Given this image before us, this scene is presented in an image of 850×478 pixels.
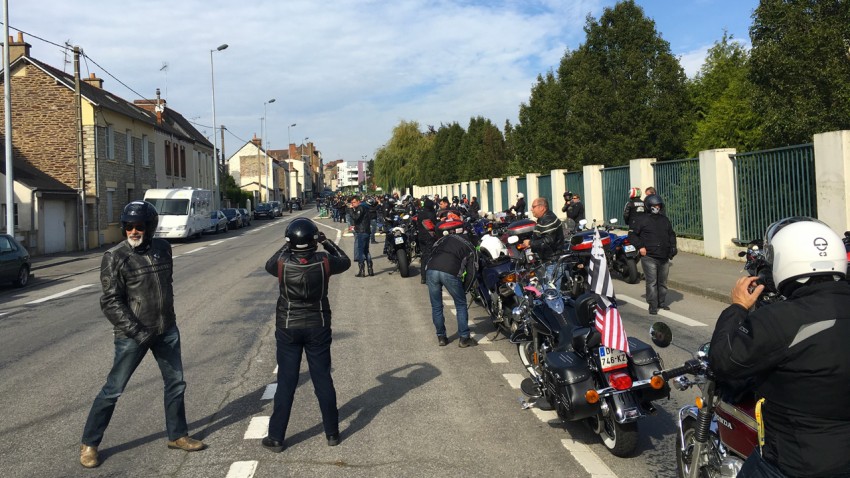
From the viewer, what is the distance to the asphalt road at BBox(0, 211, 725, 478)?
15.2ft

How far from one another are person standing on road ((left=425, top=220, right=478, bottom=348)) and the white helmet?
5645mm

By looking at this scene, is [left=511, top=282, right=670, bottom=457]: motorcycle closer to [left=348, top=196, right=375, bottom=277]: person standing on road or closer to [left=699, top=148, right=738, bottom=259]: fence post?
[left=348, top=196, right=375, bottom=277]: person standing on road

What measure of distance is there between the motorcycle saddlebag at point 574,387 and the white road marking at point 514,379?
168 centimetres

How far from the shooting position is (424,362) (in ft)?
24.5

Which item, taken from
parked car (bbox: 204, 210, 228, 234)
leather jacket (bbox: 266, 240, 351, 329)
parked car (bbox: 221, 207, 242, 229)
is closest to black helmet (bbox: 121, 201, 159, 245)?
leather jacket (bbox: 266, 240, 351, 329)

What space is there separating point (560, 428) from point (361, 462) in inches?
62.2

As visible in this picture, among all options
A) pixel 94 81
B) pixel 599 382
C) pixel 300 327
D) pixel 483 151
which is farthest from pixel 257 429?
pixel 94 81

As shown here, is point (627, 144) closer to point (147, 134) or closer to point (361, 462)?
point (361, 462)

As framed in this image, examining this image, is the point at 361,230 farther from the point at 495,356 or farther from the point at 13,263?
the point at 13,263

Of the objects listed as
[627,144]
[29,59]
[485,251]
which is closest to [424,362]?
[485,251]

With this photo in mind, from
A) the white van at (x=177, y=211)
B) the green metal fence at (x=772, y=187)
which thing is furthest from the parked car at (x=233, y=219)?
the green metal fence at (x=772, y=187)

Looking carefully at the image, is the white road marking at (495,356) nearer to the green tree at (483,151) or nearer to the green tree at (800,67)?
→ the green tree at (800,67)

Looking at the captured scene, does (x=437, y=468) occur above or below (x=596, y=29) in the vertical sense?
below

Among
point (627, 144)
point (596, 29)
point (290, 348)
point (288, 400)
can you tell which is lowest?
point (288, 400)
